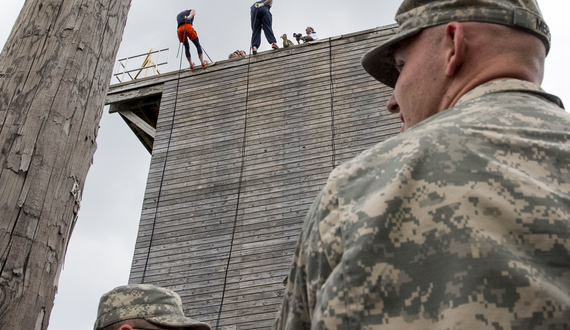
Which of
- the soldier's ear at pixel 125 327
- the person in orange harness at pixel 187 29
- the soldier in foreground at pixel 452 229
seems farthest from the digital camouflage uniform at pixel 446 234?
the person in orange harness at pixel 187 29

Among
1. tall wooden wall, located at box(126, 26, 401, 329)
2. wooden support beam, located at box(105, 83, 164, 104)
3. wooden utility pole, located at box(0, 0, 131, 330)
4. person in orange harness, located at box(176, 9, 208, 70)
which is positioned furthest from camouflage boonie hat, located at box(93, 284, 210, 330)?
person in orange harness, located at box(176, 9, 208, 70)

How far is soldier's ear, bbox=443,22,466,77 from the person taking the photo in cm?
149

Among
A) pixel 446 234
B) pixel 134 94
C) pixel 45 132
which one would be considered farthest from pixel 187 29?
pixel 446 234

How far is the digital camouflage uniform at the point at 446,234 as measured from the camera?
38.1 inches

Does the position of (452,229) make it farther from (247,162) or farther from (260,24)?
(260,24)

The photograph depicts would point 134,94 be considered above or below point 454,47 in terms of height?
above

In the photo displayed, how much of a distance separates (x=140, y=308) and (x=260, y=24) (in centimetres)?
1258

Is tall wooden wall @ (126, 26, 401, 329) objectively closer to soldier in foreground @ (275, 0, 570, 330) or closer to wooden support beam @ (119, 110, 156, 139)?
wooden support beam @ (119, 110, 156, 139)

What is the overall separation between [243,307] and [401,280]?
10053mm

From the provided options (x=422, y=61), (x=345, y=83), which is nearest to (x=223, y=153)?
(x=345, y=83)

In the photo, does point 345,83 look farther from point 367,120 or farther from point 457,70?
point 457,70

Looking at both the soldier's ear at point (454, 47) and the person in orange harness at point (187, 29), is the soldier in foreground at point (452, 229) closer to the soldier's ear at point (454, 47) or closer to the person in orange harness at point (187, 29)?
the soldier's ear at point (454, 47)

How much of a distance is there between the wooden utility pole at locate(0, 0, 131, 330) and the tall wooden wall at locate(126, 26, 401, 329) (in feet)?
28.0

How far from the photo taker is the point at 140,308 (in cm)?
356
